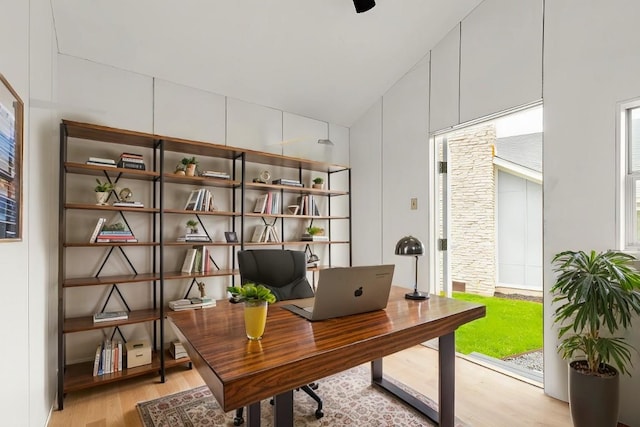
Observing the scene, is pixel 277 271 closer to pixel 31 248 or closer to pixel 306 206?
pixel 31 248

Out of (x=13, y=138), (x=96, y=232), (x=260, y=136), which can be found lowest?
(x=96, y=232)

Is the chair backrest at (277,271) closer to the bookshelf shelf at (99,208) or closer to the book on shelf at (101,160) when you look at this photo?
the bookshelf shelf at (99,208)

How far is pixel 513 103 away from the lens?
2666mm

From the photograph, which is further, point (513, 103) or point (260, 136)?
point (260, 136)

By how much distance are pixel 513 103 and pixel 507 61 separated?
1.21 feet

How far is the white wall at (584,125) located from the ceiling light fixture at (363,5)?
1326mm

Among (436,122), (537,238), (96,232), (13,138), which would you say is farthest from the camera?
(537,238)

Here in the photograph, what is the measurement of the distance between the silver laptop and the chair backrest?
0.56 metres

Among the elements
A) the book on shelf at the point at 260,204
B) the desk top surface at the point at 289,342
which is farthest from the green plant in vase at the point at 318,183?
the desk top surface at the point at 289,342

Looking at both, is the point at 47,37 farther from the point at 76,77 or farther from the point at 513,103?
the point at 513,103

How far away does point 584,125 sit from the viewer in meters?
2.26

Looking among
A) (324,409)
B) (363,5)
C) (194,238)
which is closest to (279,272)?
(324,409)

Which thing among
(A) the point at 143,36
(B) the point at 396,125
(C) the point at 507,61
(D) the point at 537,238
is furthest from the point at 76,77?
(D) the point at 537,238

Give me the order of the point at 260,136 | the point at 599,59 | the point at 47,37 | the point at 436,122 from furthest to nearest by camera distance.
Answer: the point at 260,136, the point at 436,122, the point at 599,59, the point at 47,37
